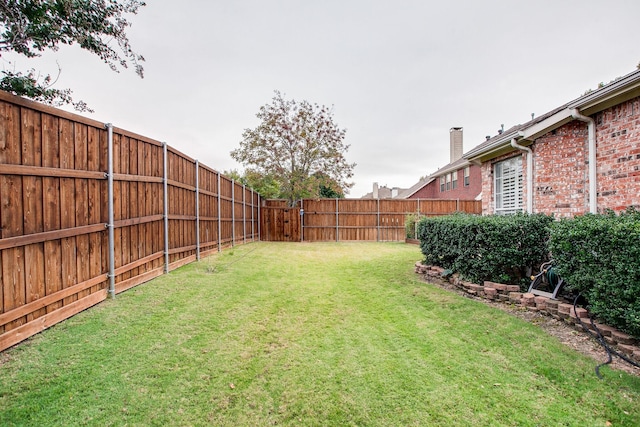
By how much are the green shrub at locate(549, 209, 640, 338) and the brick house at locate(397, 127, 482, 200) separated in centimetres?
1477

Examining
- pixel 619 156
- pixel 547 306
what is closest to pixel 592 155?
pixel 619 156

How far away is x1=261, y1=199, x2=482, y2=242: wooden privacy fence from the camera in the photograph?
52.3 feet

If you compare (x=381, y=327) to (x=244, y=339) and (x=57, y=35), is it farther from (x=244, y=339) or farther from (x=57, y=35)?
(x=57, y=35)

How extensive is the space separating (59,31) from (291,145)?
12997mm

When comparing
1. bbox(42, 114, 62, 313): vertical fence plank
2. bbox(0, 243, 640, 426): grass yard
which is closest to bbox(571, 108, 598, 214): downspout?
bbox(0, 243, 640, 426): grass yard

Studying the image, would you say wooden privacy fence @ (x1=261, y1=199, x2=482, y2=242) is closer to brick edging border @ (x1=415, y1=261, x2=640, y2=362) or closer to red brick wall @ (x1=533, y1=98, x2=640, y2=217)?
red brick wall @ (x1=533, y1=98, x2=640, y2=217)

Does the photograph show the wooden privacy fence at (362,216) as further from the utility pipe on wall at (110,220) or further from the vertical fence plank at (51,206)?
the vertical fence plank at (51,206)

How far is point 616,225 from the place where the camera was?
9.95 ft

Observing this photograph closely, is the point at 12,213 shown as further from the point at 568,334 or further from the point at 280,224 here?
the point at 280,224

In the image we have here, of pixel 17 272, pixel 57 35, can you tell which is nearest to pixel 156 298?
pixel 17 272

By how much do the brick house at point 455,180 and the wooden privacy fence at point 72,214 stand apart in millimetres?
16690

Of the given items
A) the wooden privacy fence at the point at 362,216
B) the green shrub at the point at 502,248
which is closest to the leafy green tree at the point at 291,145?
the wooden privacy fence at the point at 362,216

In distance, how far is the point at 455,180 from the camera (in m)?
21.3

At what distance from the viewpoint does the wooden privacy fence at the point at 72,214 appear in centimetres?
264
